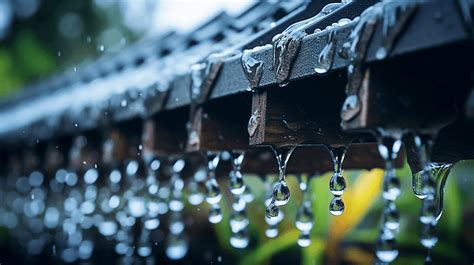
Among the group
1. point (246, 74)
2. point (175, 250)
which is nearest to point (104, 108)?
point (175, 250)

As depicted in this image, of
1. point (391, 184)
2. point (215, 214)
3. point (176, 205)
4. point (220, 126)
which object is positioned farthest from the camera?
point (176, 205)

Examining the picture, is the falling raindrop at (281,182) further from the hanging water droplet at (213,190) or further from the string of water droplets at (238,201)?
the hanging water droplet at (213,190)

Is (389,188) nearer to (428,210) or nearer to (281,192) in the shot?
(428,210)

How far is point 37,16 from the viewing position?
16.3 m

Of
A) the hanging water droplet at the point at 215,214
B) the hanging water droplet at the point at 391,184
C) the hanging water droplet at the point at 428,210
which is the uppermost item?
the hanging water droplet at the point at 215,214

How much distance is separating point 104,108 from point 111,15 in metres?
14.4

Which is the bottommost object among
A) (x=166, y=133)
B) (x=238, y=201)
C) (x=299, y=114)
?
(x=238, y=201)

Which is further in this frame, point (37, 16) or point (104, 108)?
point (37, 16)

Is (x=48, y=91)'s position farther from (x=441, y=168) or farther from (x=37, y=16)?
(x=37, y=16)

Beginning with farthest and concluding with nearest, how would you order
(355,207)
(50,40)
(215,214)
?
(50,40)
(355,207)
(215,214)

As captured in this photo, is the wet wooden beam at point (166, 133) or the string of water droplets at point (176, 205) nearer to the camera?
the wet wooden beam at point (166, 133)

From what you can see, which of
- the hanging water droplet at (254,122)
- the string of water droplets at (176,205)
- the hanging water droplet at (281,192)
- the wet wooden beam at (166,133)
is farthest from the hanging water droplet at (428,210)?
the string of water droplets at (176,205)

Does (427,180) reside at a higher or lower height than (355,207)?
lower

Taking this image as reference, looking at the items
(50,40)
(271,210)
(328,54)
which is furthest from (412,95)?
(50,40)
